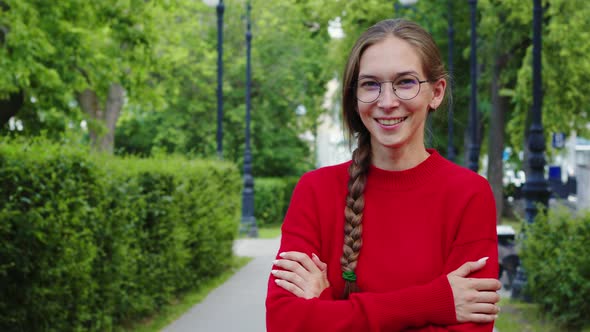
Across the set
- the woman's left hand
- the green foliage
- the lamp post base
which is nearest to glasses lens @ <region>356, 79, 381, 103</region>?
the woman's left hand

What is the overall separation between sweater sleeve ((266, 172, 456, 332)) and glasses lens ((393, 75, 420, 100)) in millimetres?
446

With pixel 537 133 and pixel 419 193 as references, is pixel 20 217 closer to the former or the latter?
pixel 419 193

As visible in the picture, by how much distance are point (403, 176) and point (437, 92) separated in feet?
Result: 1.04

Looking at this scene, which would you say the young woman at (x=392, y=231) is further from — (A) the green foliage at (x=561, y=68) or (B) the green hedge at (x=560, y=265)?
(A) the green foliage at (x=561, y=68)

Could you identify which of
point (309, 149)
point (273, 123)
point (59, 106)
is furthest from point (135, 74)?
point (309, 149)

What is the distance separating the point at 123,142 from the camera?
42.6 m

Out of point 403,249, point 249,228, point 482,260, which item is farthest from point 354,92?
point 249,228

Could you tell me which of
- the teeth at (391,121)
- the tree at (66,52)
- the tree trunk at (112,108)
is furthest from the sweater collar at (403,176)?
the tree trunk at (112,108)

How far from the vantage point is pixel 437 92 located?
9.93 feet

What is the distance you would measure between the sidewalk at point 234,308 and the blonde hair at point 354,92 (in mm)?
7308

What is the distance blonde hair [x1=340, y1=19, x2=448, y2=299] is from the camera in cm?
284

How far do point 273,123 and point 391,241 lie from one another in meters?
38.3

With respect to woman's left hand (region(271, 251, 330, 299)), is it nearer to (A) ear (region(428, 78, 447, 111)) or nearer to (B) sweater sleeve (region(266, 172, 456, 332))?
(B) sweater sleeve (region(266, 172, 456, 332))

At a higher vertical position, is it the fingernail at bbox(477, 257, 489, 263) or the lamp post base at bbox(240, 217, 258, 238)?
the fingernail at bbox(477, 257, 489, 263)
